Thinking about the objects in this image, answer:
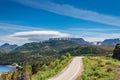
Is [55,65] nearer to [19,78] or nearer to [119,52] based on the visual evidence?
[119,52]

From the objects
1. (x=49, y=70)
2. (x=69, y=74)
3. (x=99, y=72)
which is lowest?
(x=69, y=74)

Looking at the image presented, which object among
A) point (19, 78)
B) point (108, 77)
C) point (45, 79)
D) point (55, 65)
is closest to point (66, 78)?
point (45, 79)

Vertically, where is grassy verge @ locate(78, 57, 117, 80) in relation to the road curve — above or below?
above

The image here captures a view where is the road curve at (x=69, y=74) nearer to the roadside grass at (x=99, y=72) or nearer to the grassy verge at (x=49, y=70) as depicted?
the grassy verge at (x=49, y=70)

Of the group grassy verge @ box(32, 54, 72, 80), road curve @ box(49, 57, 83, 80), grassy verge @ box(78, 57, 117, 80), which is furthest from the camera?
road curve @ box(49, 57, 83, 80)

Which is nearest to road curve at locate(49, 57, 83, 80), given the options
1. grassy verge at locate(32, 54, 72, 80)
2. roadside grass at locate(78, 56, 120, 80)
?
grassy verge at locate(32, 54, 72, 80)

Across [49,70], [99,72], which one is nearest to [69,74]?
[49,70]

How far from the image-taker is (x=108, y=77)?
172 feet

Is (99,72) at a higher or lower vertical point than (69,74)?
higher

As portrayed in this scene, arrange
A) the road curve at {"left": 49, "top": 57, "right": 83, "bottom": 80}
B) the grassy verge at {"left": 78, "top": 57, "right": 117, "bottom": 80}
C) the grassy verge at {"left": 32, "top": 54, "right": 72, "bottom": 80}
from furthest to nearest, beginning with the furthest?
the road curve at {"left": 49, "top": 57, "right": 83, "bottom": 80} < the grassy verge at {"left": 32, "top": 54, "right": 72, "bottom": 80} < the grassy verge at {"left": 78, "top": 57, "right": 117, "bottom": 80}

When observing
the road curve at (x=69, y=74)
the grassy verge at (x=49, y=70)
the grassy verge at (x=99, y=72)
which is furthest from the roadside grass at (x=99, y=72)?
the grassy verge at (x=49, y=70)

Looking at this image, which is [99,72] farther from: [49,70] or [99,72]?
[49,70]

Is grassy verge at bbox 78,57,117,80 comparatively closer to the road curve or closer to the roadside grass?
the roadside grass

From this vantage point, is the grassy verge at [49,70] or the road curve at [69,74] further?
the road curve at [69,74]
